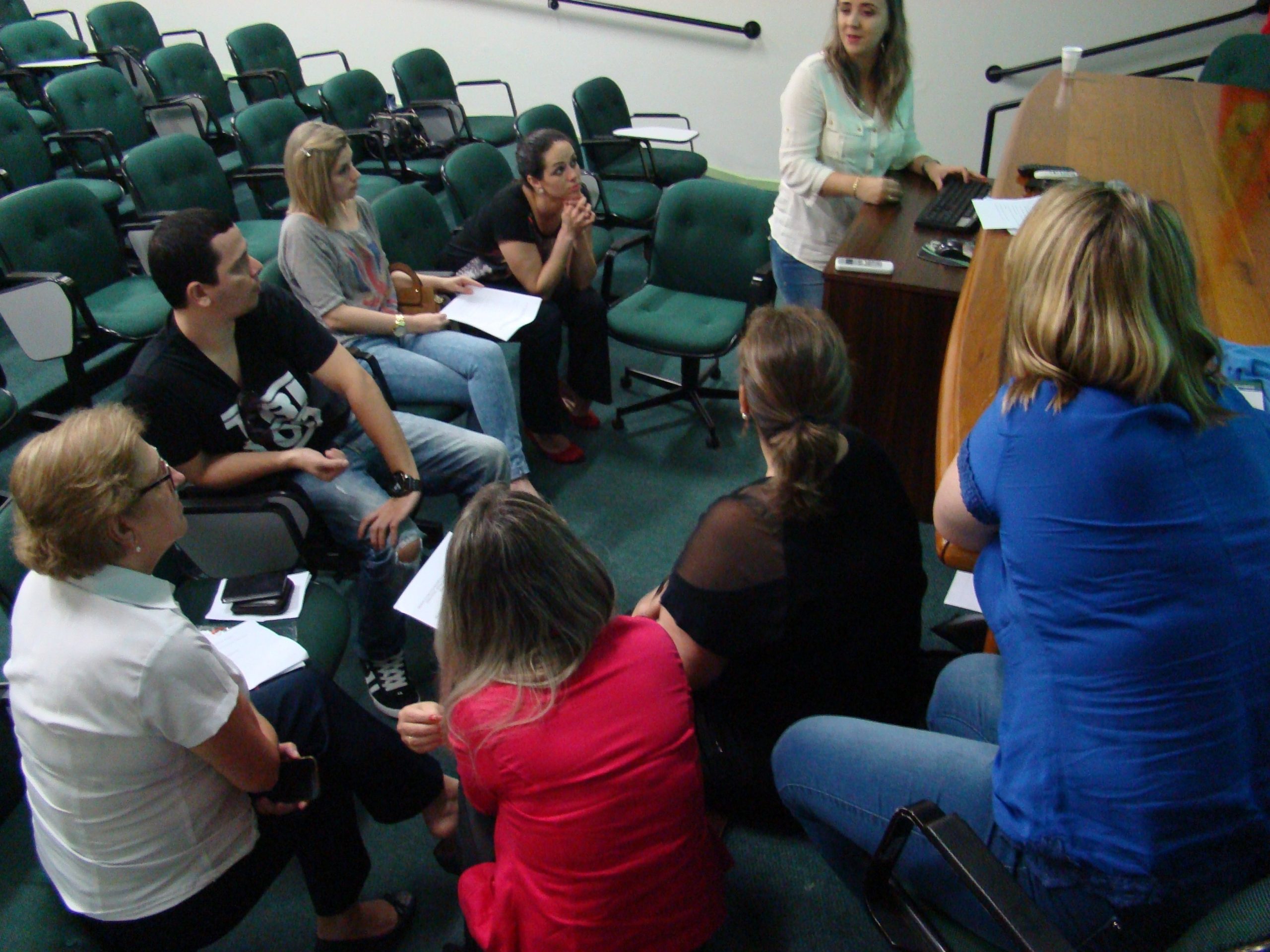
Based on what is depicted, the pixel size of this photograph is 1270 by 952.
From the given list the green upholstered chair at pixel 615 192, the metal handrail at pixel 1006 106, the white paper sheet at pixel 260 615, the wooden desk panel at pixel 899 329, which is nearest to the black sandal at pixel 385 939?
the white paper sheet at pixel 260 615

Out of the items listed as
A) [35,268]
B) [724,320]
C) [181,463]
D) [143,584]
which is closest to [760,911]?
[143,584]

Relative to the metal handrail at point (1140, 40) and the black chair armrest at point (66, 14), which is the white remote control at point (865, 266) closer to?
the metal handrail at point (1140, 40)

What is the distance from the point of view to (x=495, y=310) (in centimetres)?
282

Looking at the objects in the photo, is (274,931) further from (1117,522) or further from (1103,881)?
(1117,522)

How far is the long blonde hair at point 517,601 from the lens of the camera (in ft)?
3.78

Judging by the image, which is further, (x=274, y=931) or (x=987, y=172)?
(x=987, y=172)

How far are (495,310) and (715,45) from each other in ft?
11.4

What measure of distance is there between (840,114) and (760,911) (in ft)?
7.06

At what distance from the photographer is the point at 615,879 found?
113 cm

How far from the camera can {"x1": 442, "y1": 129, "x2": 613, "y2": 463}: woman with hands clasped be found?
2824 mm

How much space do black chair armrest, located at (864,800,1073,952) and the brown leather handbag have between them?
2227mm

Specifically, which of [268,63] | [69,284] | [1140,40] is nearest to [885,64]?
[69,284]

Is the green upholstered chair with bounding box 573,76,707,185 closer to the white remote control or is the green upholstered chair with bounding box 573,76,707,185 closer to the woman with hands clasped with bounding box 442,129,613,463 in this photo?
the woman with hands clasped with bounding box 442,129,613,463

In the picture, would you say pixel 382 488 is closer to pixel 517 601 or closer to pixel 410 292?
pixel 410 292
